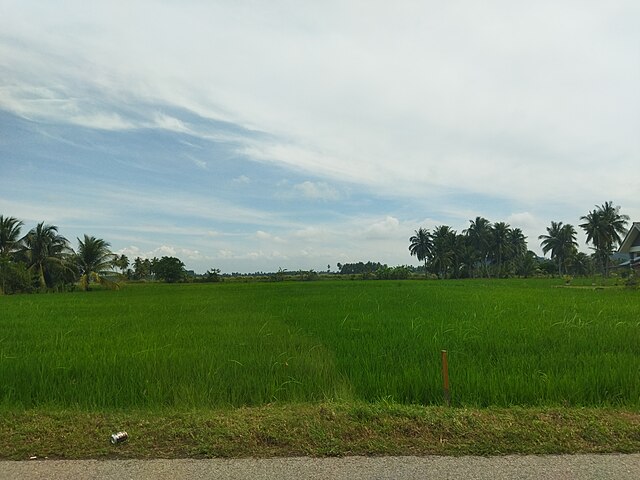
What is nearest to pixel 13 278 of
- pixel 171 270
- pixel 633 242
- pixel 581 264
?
pixel 171 270

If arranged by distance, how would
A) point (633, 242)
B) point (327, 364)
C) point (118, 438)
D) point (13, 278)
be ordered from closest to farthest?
1. point (118, 438)
2. point (327, 364)
3. point (13, 278)
4. point (633, 242)

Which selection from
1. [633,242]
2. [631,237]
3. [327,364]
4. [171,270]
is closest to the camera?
[327,364]

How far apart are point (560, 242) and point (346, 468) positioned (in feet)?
238

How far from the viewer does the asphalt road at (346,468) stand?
278 centimetres

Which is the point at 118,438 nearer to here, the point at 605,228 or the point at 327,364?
the point at 327,364

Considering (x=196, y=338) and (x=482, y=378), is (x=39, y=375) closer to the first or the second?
(x=196, y=338)

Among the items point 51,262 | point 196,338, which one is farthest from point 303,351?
point 51,262

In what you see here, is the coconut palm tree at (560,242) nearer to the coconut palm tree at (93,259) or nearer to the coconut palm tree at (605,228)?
the coconut palm tree at (605,228)

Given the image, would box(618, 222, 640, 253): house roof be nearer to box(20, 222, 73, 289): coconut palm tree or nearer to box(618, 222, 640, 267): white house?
box(618, 222, 640, 267): white house

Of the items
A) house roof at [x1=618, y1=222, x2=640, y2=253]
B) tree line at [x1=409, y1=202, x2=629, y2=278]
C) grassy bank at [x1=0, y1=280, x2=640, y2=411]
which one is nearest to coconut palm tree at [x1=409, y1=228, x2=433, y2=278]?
tree line at [x1=409, y1=202, x2=629, y2=278]

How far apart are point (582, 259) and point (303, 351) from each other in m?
73.8

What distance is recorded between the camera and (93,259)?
42156mm

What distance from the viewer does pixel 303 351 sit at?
21.9 feet

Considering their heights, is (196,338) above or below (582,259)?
below
